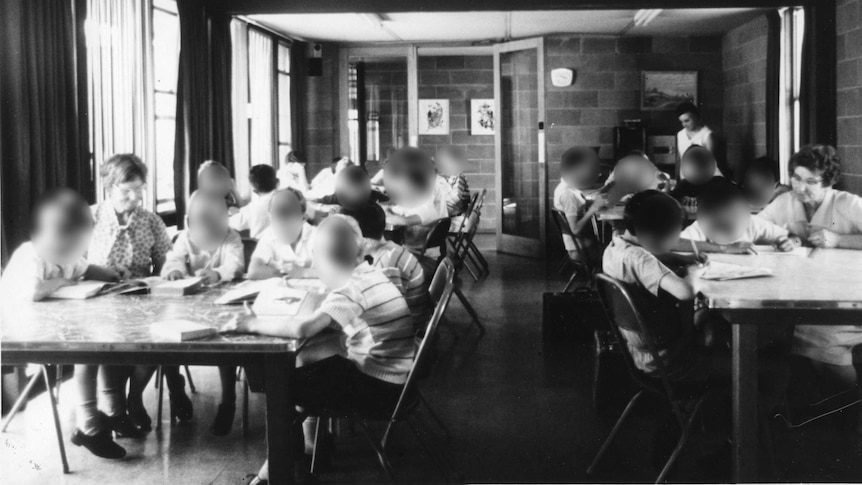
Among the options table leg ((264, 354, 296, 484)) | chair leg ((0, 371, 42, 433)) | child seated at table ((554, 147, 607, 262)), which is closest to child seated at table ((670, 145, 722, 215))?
child seated at table ((554, 147, 607, 262))

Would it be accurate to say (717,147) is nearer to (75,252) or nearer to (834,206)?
(834,206)

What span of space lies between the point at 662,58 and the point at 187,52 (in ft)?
18.0

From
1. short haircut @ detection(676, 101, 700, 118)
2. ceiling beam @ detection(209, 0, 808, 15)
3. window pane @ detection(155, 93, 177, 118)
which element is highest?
ceiling beam @ detection(209, 0, 808, 15)

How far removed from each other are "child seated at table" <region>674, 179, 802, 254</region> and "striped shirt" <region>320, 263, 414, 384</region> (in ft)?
4.52

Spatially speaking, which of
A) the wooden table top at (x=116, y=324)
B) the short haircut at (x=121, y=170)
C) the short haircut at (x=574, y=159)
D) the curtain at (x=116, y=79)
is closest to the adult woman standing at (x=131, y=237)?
the short haircut at (x=121, y=170)

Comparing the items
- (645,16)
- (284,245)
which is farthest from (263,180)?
(645,16)

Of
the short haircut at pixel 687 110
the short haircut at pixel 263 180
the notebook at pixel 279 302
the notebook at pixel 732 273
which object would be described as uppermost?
the short haircut at pixel 687 110

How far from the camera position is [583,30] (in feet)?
28.1

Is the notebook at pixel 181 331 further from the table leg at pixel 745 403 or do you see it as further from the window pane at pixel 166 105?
the window pane at pixel 166 105

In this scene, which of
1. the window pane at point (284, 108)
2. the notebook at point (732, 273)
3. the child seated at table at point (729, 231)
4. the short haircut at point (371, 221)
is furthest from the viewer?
the window pane at point (284, 108)

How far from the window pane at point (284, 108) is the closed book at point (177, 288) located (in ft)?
20.0

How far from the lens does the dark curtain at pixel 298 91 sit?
921 centimetres

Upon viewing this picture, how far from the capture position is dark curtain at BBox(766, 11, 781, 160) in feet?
23.6

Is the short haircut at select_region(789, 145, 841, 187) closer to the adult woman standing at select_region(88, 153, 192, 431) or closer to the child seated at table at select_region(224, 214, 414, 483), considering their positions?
the child seated at table at select_region(224, 214, 414, 483)
